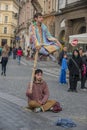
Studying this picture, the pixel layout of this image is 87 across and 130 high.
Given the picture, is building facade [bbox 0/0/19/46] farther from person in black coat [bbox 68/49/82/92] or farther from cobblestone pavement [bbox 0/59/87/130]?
cobblestone pavement [bbox 0/59/87/130]

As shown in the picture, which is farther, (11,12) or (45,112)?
(11,12)

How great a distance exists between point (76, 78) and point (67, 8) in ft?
83.9

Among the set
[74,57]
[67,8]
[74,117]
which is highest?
[67,8]

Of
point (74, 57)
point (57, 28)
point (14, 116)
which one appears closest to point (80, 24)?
point (57, 28)

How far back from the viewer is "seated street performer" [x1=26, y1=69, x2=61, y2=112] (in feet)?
36.9

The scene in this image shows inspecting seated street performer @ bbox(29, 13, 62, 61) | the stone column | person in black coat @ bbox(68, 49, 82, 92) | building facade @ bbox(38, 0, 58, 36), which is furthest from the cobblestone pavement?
building facade @ bbox(38, 0, 58, 36)

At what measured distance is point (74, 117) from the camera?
10688 mm

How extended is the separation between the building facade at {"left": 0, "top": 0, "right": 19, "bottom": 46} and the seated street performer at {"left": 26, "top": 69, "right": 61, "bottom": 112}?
398 feet

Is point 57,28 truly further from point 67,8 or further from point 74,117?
point 74,117

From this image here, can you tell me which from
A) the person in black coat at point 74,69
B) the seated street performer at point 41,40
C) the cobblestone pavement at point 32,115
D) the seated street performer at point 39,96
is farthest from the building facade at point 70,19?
the seated street performer at point 41,40

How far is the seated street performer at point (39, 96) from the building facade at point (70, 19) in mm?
27474

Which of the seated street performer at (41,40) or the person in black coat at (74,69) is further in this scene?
the person in black coat at (74,69)

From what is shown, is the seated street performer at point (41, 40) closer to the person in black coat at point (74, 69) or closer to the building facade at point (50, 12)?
the person in black coat at point (74, 69)

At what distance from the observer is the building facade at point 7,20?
5231 inches
